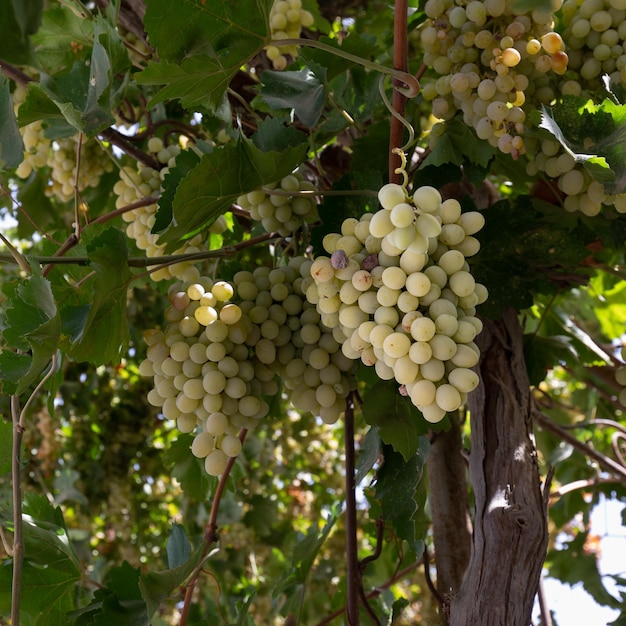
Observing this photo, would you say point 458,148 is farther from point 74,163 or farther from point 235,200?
point 74,163

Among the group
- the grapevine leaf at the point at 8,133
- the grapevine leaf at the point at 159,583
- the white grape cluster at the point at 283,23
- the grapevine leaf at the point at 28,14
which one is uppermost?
the white grape cluster at the point at 283,23

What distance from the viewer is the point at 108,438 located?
8.19ft

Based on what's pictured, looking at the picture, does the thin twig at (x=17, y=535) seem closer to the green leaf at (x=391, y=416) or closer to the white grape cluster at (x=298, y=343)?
the white grape cluster at (x=298, y=343)

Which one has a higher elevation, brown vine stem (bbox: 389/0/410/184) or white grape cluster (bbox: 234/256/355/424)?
brown vine stem (bbox: 389/0/410/184)

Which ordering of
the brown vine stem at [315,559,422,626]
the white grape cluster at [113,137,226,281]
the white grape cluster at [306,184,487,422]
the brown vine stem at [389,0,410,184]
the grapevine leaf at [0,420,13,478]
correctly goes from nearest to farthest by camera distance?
the white grape cluster at [306,184,487,422] → the brown vine stem at [389,0,410,184] → the grapevine leaf at [0,420,13,478] → the white grape cluster at [113,137,226,281] → the brown vine stem at [315,559,422,626]

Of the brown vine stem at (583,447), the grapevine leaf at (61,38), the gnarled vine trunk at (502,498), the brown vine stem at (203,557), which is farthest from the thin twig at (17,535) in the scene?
the brown vine stem at (583,447)

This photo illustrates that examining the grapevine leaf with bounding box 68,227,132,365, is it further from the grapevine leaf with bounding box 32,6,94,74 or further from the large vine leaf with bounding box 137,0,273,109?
→ the grapevine leaf with bounding box 32,6,94,74

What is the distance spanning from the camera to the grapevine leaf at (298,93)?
0.97 meters

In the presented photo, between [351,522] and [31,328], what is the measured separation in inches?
20.5

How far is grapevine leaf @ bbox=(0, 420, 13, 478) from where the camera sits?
1.04m

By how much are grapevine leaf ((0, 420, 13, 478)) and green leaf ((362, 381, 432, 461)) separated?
0.54 meters

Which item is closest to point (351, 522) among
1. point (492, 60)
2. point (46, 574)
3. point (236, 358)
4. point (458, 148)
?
point (236, 358)

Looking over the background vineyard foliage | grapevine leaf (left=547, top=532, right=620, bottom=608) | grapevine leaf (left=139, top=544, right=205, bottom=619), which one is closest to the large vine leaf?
the background vineyard foliage

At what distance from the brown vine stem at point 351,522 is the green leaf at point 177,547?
0.85 feet
